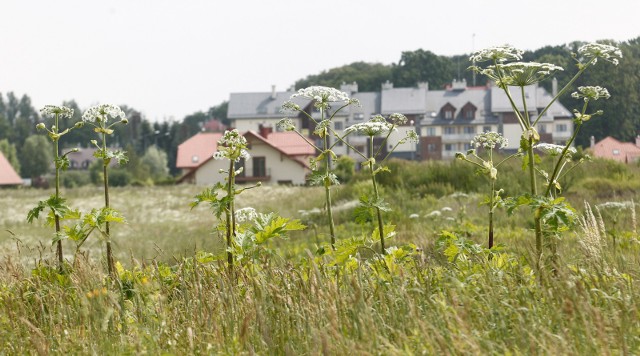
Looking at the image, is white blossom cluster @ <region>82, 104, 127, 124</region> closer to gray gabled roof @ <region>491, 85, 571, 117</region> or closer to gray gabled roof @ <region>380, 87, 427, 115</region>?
gray gabled roof @ <region>491, 85, 571, 117</region>

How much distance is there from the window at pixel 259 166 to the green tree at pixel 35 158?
54.4 meters

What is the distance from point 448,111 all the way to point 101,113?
76678 mm

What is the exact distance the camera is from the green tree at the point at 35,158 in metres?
102

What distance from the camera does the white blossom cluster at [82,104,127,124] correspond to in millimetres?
5633

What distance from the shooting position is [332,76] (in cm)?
10956

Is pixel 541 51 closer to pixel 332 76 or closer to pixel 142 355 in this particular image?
pixel 332 76

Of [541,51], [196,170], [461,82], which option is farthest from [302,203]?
[461,82]

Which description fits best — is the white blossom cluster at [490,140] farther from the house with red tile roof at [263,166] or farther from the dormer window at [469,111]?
the dormer window at [469,111]

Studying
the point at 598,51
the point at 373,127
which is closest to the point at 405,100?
the point at 373,127

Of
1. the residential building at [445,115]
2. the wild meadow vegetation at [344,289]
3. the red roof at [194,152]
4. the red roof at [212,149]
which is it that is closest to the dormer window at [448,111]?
the residential building at [445,115]

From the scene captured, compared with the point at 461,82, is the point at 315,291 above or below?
below

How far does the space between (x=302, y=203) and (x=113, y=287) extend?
19687 millimetres

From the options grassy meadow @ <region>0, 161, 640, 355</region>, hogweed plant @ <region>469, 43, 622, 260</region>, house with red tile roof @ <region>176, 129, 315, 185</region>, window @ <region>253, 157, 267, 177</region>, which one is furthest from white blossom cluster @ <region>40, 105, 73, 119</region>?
window @ <region>253, 157, 267, 177</region>

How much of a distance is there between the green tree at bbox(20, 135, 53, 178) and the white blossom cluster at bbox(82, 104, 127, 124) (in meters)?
102
